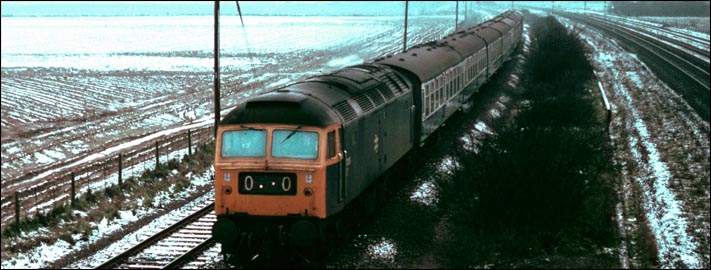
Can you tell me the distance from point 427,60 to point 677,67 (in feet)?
115

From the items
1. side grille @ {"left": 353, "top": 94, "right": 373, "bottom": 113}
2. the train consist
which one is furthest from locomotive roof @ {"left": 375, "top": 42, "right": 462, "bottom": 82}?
the train consist

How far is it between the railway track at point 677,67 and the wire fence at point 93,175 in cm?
1954

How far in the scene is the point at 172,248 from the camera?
656 inches

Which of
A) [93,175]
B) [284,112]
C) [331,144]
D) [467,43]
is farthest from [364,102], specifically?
[467,43]

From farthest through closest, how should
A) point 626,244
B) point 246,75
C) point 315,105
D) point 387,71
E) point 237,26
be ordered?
1. point 237,26
2. point 246,75
3. point 387,71
4. point 626,244
5. point 315,105

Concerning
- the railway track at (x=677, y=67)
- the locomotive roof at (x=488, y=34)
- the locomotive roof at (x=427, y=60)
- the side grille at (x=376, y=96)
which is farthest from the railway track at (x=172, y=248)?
the locomotive roof at (x=488, y=34)

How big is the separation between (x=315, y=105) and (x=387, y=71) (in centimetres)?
625

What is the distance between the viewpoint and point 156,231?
59.8ft

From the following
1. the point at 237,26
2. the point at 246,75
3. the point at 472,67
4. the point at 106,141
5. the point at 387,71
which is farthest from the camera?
the point at 237,26

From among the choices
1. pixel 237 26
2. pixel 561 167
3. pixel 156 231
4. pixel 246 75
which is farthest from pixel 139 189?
pixel 237 26

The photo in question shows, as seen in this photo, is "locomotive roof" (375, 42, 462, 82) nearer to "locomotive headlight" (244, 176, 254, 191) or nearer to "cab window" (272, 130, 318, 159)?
"cab window" (272, 130, 318, 159)

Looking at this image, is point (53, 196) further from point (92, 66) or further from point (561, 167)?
point (92, 66)

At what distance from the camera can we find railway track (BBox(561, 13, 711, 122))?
4178 centimetres

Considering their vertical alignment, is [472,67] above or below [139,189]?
above
